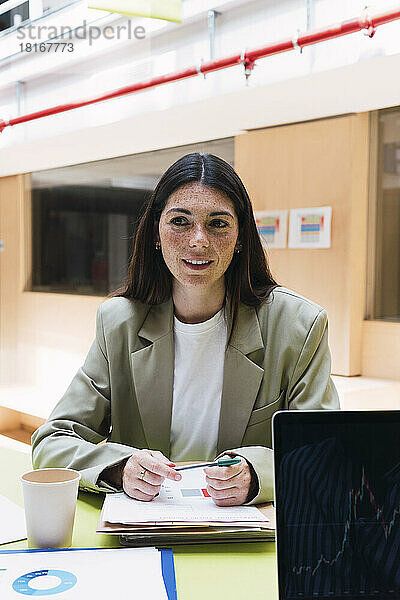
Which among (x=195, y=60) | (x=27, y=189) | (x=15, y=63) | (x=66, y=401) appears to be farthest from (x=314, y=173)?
(x=27, y=189)

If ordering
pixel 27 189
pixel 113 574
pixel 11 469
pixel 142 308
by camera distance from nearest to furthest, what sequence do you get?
pixel 113 574 < pixel 11 469 < pixel 142 308 < pixel 27 189

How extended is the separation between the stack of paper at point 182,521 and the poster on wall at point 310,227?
113 inches

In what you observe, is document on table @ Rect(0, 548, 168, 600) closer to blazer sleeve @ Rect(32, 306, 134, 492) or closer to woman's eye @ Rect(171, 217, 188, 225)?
blazer sleeve @ Rect(32, 306, 134, 492)

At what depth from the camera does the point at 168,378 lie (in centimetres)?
161

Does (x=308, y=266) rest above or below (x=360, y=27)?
below

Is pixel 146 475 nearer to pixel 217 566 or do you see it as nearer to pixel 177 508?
pixel 177 508

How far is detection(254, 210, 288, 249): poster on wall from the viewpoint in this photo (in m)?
4.11

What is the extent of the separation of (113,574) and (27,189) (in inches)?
241

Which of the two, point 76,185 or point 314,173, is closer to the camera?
point 314,173

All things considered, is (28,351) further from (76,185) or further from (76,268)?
(76,185)

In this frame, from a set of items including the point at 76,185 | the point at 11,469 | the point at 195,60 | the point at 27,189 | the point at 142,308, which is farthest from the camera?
the point at 27,189

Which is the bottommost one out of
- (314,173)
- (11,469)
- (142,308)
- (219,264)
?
(11,469)

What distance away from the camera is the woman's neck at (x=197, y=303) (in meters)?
1.67

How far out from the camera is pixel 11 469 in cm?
149
